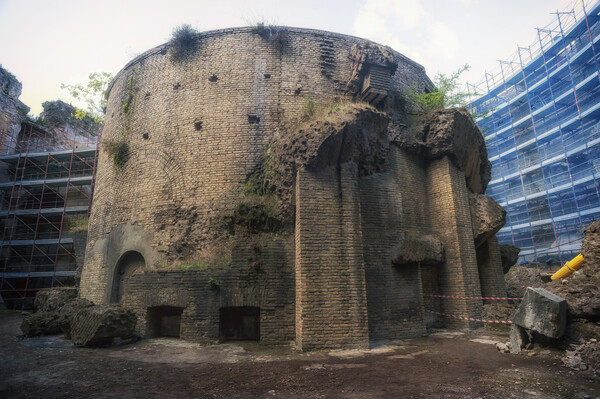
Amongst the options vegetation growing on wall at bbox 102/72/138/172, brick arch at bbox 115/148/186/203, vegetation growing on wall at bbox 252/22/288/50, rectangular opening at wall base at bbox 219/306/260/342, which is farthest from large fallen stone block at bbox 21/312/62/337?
vegetation growing on wall at bbox 252/22/288/50

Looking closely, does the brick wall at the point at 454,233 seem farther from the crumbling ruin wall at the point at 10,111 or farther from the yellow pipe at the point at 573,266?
the crumbling ruin wall at the point at 10,111

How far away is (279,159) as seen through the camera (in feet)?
27.3

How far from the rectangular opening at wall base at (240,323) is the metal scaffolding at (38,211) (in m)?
14.0

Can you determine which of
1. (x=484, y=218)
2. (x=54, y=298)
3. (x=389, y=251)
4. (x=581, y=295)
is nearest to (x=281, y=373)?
(x=389, y=251)

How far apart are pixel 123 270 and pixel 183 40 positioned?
7110 mm

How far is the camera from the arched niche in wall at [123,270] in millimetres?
9398

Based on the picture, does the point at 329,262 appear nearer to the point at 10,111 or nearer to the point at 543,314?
the point at 543,314

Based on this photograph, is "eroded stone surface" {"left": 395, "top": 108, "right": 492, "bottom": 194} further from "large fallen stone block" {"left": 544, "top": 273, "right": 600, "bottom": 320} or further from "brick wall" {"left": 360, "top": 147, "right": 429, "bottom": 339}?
"large fallen stone block" {"left": 544, "top": 273, "right": 600, "bottom": 320}

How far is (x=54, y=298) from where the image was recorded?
11508 millimetres

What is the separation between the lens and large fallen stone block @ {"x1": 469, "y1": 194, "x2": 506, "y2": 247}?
10102 millimetres

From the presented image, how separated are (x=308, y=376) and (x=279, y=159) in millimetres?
4967

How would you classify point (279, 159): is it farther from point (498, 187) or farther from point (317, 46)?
point (498, 187)

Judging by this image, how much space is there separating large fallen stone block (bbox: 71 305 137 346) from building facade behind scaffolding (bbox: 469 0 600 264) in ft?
81.9

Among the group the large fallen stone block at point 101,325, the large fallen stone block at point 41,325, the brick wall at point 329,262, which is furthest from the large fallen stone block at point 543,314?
the large fallen stone block at point 41,325
